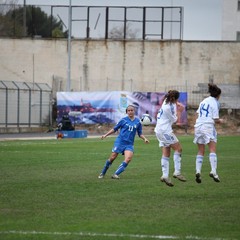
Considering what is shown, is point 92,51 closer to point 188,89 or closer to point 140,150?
point 188,89

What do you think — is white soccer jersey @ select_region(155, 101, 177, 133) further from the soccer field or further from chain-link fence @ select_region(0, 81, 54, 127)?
chain-link fence @ select_region(0, 81, 54, 127)

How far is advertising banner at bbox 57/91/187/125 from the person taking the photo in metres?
51.8

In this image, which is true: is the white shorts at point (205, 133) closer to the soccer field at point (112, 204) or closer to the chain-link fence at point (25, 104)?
the soccer field at point (112, 204)

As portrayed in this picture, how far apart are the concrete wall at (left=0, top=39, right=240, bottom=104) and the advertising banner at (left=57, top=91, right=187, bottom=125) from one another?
682 cm

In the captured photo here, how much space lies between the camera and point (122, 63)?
60.1 metres

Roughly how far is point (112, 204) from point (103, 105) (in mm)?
38772

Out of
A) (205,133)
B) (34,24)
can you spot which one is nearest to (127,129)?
(205,133)

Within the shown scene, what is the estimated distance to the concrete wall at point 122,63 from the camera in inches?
A: 2344

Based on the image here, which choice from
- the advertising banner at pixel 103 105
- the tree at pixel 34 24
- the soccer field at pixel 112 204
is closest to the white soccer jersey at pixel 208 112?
the soccer field at pixel 112 204

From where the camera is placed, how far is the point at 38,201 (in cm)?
1367

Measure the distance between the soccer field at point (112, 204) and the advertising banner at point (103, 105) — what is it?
29.5m

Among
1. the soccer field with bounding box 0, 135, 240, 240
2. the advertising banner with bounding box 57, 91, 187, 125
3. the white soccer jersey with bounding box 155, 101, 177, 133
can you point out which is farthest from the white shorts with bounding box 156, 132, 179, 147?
the advertising banner with bounding box 57, 91, 187, 125

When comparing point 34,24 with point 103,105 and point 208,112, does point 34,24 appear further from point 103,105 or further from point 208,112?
point 208,112

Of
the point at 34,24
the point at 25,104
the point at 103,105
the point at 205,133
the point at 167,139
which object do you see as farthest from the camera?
the point at 34,24
